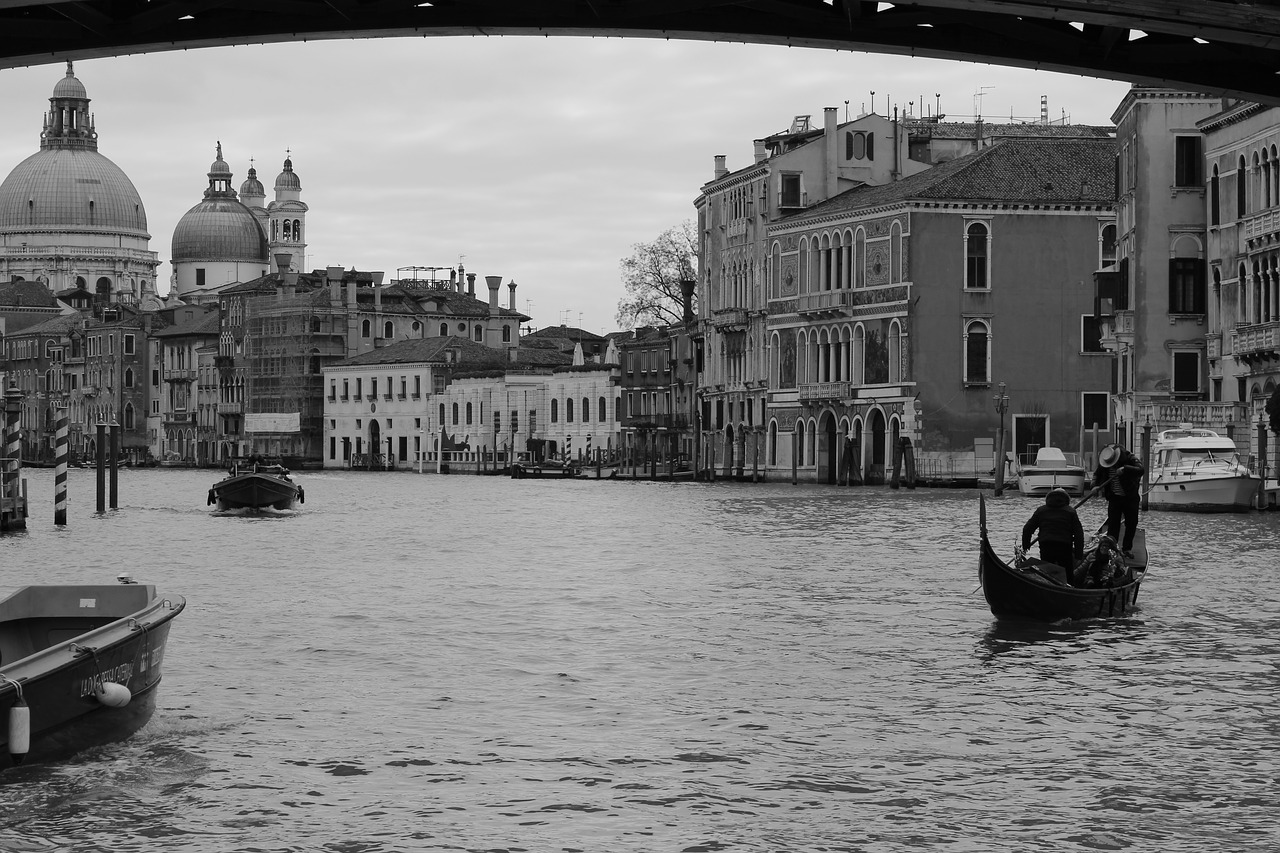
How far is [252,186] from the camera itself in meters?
166

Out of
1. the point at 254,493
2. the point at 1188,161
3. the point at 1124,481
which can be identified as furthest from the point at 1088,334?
the point at 1124,481

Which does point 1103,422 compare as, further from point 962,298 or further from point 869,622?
point 869,622

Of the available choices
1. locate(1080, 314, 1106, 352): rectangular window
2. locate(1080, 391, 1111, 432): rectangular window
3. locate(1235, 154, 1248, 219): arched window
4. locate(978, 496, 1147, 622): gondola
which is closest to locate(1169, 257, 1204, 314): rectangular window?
locate(1235, 154, 1248, 219): arched window

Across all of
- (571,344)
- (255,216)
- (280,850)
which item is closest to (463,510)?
(280,850)

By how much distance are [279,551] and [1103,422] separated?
1381 inches

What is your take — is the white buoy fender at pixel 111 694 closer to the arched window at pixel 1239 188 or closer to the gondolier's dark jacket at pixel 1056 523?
the gondolier's dark jacket at pixel 1056 523

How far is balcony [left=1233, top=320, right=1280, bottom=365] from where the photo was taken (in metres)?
42.8

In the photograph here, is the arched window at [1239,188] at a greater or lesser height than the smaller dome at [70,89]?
lesser

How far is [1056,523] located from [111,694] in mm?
9305

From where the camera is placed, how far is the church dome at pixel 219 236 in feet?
504

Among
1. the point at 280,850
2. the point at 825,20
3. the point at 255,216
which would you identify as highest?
the point at 255,216

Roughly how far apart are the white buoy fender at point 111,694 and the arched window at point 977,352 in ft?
174

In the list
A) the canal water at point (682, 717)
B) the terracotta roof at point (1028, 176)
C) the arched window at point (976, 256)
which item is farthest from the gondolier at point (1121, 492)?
the arched window at point (976, 256)

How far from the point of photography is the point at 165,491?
2800 inches
